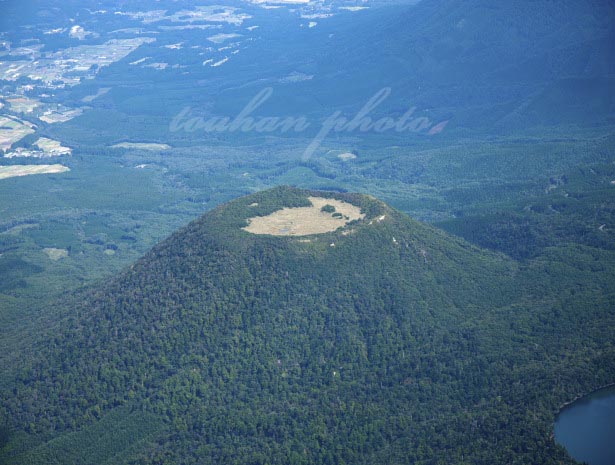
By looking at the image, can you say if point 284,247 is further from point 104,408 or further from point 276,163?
point 276,163

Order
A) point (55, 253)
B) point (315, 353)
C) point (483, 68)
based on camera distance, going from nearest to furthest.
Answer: point (315, 353) → point (55, 253) → point (483, 68)

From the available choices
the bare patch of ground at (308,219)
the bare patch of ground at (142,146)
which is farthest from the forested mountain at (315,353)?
the bare patch of ground at (142,146)

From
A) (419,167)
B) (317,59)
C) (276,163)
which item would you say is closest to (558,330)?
(419,167)

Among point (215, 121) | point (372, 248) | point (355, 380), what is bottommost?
point (215, 121)

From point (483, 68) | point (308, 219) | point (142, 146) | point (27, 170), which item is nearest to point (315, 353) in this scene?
point (308, 219)

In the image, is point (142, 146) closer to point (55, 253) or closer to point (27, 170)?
point (27, 170)

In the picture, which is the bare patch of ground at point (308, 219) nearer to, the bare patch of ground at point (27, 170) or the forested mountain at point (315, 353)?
the forested mountain at point (315, 353)

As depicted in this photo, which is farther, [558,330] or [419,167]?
[419,167]
